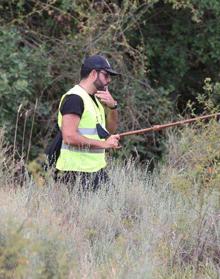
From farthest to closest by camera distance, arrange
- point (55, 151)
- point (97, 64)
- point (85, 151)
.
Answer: point (97, 64) → point (55, 151) → point (85, 151)

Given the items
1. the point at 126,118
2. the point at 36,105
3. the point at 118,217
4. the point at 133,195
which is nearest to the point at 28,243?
the point at 118,217

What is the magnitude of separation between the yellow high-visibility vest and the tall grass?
0.27 metres

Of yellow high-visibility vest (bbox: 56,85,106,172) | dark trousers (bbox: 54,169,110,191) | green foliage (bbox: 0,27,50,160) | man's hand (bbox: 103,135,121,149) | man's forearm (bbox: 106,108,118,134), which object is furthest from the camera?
green foliage (bbox: 0,27,50,160)

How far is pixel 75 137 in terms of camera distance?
6.75 metres

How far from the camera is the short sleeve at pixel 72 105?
22.3 feet

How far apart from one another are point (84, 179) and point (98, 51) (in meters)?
4.15

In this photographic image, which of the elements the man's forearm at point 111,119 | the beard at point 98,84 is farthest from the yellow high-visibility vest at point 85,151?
the man's forearm at point 111,119

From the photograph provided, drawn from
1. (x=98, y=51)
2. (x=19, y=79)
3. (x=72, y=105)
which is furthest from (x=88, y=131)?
(x=98, y=51)

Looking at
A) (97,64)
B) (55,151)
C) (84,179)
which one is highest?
(97,64)

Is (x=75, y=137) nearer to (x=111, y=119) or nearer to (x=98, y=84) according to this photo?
(x=98, y=84)

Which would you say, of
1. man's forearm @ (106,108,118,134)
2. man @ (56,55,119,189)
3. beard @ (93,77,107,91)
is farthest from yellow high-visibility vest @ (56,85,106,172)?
man's forearm @ (106,108,118,134)

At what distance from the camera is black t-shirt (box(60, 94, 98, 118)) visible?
6.79 metres

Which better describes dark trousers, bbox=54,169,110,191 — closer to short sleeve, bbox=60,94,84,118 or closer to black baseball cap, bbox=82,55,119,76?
short sleeve, bbox=60,94,84,118

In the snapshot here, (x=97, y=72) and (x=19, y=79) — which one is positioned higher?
(x=97, y=72)
